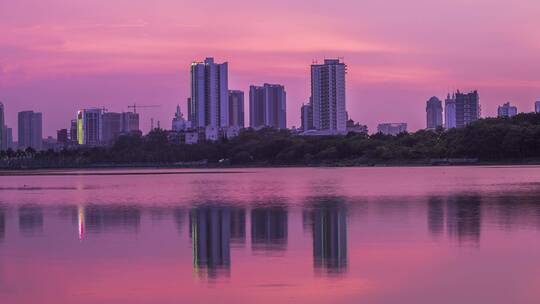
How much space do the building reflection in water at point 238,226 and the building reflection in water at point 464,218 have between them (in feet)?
16.1

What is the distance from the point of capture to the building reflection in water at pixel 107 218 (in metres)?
23.6

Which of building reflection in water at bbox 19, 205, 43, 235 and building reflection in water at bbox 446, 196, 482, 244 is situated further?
building reflection in water at bbox 19, 205, 43, 235

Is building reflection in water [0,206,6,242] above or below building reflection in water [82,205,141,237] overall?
below

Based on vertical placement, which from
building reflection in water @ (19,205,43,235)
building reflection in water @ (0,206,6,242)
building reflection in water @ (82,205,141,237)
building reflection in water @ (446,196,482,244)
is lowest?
building reflection in water @ (0,206,6,242)

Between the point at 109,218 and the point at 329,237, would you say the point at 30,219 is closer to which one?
the point at 109,218

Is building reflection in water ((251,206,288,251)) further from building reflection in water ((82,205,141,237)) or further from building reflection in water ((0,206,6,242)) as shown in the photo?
building reflection in water ((0,206,6,242))

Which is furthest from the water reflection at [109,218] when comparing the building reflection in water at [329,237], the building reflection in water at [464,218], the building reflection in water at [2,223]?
the building reflection in water at [464,218]

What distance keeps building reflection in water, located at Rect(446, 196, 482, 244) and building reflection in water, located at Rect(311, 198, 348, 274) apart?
106 inches

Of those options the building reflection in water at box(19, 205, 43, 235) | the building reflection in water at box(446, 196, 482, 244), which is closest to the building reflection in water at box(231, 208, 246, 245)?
the building reflection in water at box(446, 196, 482, 244)

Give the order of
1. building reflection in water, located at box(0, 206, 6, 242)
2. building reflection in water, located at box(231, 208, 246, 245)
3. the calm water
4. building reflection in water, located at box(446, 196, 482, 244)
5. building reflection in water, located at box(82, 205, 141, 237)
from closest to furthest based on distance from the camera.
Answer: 1. the calm water
2. building reflection in water, located at box(446, 196, 482, 244)
3. building reflection in water, located at box(231, 208, 246, 245)
4. building reflection in water, located at box(0, 206, 6, 242)
5. building reflection in water, located at box(82, 205, 141, 237)

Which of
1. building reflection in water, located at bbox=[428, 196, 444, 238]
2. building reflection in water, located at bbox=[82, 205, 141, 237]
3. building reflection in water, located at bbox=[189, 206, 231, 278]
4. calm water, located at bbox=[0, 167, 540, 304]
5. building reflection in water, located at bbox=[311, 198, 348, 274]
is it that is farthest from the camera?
building reflection in water, located at bbox=[82, 205, 141, 237]

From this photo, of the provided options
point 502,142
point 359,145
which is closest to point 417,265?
point 502,142

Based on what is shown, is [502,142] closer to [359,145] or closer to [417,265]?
[359,145]

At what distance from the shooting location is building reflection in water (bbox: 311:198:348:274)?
15297mm
